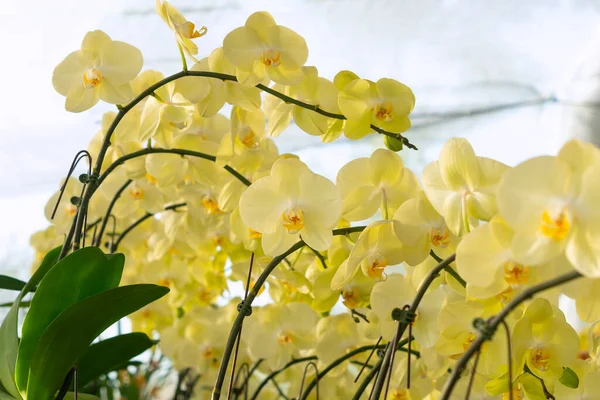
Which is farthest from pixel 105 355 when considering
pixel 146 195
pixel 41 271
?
pixel 146 195

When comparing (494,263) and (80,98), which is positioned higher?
(80,98)

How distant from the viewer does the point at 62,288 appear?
1.74ft

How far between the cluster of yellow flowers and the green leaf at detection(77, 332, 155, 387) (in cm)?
15

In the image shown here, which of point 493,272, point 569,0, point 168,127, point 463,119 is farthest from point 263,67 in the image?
point 463,119

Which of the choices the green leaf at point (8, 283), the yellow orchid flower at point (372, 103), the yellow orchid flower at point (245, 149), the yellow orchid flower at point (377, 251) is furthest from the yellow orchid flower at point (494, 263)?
the green leaf at point (8, 283)

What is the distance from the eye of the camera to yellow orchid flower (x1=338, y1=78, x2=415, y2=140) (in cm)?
57

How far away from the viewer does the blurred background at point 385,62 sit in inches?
74.0

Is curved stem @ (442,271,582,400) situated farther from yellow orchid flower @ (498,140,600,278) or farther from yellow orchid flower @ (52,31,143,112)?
yellow orchid flower @ (52,31,143,112)

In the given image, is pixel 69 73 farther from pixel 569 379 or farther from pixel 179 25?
pixel 569 379

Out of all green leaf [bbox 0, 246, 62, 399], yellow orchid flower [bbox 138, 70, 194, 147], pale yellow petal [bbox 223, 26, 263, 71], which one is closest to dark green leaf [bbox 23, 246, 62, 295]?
green leaf [bbox 0, 246, 62, 399]

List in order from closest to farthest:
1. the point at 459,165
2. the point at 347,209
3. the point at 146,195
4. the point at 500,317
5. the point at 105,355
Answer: the point at 500,317
the point at 459,165
the point at 347,209
the point at 105,355
the point at 146,195

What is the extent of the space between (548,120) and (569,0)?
39 centimetres

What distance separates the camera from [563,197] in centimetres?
34

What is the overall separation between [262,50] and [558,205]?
0.31m
